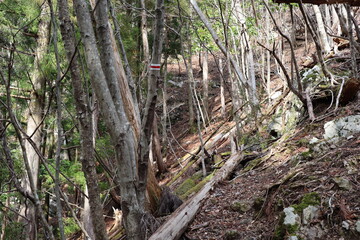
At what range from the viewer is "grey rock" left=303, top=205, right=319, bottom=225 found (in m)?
3.10

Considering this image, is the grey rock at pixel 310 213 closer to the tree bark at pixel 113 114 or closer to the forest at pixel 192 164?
the forest at pixel 192 164

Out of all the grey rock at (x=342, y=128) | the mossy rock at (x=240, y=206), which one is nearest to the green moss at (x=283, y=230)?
the mossy rock at (x=240, y=206)

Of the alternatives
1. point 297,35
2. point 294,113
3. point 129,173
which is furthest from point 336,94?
point 297,35

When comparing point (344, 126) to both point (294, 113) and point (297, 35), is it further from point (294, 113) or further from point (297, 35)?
point (297, 35)

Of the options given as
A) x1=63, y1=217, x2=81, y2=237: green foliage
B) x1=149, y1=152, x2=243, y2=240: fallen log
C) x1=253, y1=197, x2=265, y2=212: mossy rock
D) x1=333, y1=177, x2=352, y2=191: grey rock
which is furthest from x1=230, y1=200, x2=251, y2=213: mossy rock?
x1=63, y1=217, x2=81, y2=237: green foliage

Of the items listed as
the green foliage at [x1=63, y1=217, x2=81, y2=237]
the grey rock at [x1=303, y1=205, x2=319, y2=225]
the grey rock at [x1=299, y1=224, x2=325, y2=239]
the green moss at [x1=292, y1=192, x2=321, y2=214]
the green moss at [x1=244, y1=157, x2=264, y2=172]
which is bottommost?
the green foliage at [x1=63, y1=217, x2=81, y2=237]

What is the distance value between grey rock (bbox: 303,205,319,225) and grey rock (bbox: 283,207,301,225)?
68 millimetres

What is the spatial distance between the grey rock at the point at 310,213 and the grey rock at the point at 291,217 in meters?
Answer: 0.07

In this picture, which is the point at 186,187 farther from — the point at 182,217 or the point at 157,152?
the point at 157,152

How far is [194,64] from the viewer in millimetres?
29047

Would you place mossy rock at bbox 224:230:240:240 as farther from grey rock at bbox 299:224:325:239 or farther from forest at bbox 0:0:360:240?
grey rock at bbox 299:224:325:239

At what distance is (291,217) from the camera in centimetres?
315

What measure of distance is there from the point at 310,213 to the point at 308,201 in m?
0.16

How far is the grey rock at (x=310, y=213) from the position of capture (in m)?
3.10
